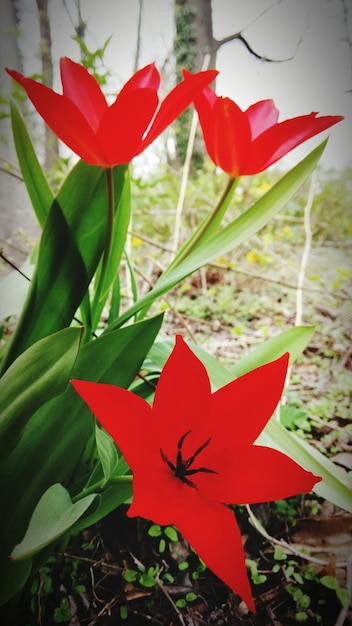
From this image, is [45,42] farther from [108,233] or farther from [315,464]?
[315,464]

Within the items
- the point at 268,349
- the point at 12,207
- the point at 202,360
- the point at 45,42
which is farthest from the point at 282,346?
the point at 12,207

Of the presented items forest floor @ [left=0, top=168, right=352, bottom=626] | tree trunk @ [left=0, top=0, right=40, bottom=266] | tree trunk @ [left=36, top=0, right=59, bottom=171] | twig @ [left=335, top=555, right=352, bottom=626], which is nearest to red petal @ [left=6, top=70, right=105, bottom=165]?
forest floor @ [left=0, top=168, right=352, bottom=626]

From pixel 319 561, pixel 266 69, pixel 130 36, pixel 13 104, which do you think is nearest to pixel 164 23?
pixel 130 36

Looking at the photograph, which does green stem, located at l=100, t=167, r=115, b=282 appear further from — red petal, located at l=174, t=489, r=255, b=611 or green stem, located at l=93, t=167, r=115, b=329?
red petal, located at l=174, t=489, r=255, b=611

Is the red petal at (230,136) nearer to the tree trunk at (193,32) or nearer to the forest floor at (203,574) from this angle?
the forest floor at (203,574)

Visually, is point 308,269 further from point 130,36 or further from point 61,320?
point 61,320

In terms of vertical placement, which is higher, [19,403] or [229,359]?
[19,403]

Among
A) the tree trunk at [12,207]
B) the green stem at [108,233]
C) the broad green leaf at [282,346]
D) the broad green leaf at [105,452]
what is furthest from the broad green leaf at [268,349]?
the tree trunk at [12,207]
